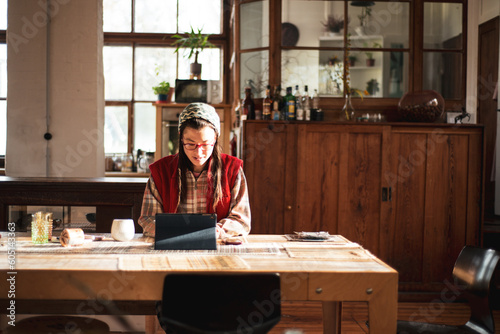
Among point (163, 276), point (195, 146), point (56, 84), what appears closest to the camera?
point (163, 276)

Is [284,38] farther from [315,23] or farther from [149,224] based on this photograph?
[149,224]

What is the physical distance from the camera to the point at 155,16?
7.25 metres

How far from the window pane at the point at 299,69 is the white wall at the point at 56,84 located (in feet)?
6.01

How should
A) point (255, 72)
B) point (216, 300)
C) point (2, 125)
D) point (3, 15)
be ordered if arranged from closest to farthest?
point (216, 300), point (255, 72), point (2, 125), point (3, 15)

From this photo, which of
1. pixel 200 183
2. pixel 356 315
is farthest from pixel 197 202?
pixel 356 315

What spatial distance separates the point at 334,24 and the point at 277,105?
943 mm

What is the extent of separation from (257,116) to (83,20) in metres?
2.03

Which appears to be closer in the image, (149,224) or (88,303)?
(149,224)

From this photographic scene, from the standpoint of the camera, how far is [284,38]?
4.51 metres

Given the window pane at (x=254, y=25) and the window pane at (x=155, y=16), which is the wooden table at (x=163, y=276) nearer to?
the window pane at (x=254, y=25)

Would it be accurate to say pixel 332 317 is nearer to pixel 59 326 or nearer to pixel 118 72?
pixel 59 326

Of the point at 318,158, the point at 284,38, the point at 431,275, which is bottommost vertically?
the point at 431,275

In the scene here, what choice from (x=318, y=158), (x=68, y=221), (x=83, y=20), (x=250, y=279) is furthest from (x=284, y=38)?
(x=250, y=279)

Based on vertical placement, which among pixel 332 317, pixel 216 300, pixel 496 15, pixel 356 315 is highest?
pixel 496 15
